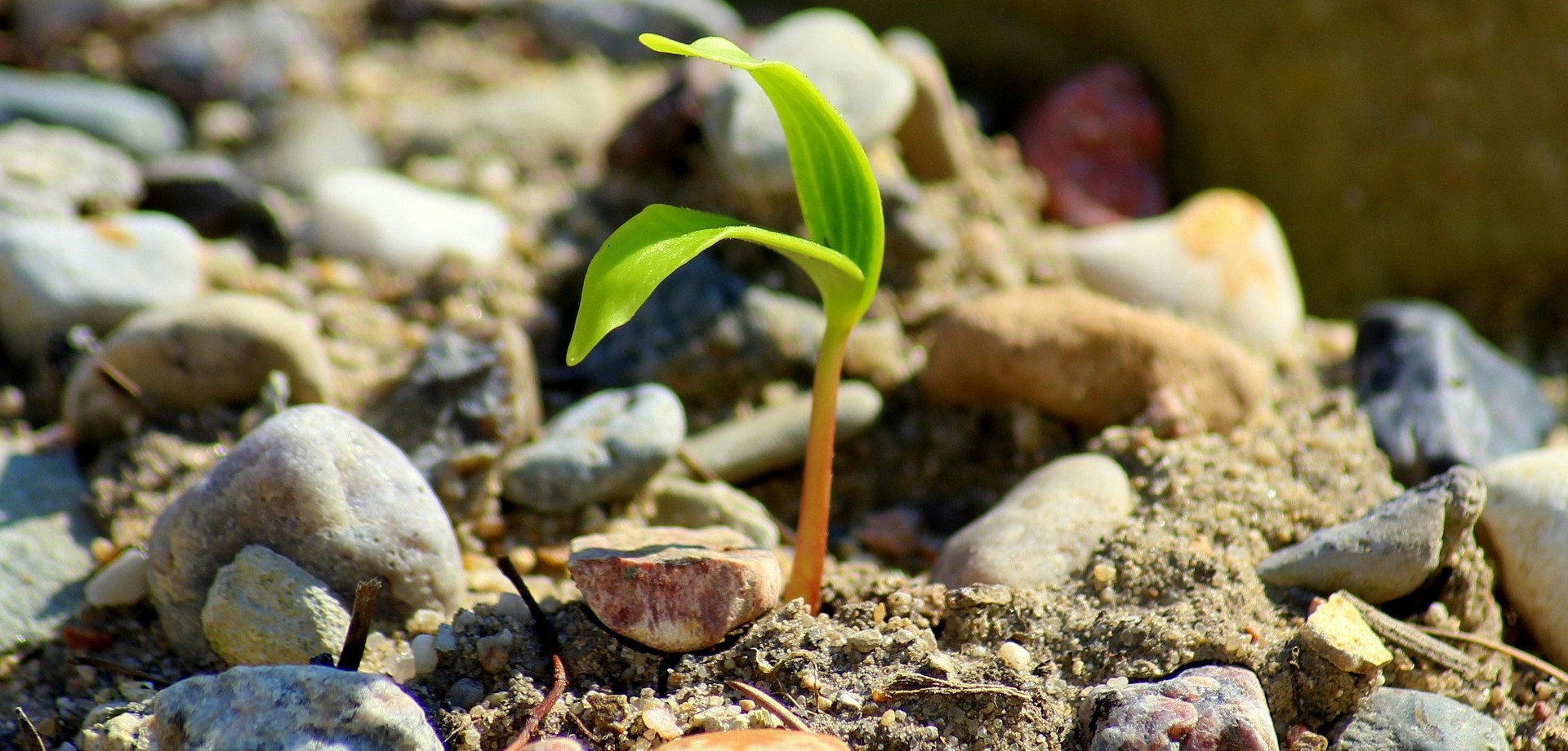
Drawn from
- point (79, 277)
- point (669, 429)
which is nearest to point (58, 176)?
point (79, 277)

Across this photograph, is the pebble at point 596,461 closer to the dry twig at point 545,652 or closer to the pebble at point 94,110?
the dry twig at point 545,652

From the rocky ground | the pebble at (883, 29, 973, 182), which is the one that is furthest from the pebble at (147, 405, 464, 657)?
the pebble at (883, 29, 973, 182)

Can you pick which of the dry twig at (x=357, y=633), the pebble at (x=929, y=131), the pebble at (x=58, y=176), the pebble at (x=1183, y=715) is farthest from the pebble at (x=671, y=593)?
the pebble at (x=58, y=176)

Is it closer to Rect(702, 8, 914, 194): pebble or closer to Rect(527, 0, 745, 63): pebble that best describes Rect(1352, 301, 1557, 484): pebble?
Rect(702, 8, 914, 194): pebble

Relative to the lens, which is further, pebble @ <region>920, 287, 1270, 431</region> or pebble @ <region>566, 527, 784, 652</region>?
pebble @ <region>920, 287, 1270, 431</region>

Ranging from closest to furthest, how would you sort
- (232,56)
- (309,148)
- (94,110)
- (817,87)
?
(817,87) < (94,110) < (309,148) < (232,56)

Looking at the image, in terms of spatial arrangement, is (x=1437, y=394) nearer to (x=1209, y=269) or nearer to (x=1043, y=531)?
(x=1209, y=269)
